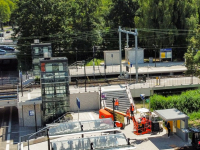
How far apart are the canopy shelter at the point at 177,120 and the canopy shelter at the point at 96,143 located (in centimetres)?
494

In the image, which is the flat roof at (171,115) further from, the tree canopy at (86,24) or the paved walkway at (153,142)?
the tree canopy at (86,24)

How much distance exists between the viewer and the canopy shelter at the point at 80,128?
18.9 metres

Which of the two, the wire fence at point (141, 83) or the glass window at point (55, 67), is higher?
the glass window at point (55, 67)

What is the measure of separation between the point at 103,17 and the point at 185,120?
3869 centimetres

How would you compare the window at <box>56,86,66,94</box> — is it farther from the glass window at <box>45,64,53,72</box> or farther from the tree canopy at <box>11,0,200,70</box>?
the tree canopy at <box>11,0,200,70</box>

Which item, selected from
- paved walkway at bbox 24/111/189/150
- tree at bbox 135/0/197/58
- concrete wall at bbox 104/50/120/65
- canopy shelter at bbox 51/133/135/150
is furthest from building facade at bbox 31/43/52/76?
canopy shelter at bbox 51/133/135/150

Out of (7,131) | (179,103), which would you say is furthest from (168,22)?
(7,131)

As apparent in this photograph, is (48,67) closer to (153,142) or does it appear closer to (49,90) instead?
(49,90)

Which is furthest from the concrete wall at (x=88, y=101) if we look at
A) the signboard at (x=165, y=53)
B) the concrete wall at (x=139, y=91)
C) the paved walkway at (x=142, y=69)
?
the signboard at (x=165, y=53)

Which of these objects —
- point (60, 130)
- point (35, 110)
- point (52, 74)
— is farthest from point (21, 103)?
point (60, 130)

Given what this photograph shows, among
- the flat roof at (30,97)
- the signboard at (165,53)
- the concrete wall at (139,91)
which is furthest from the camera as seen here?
the signboard at (165,53)

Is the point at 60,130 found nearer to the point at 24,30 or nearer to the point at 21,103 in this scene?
the point at 21,103

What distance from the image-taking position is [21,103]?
28.8 meters

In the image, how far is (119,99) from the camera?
31.2 metres
